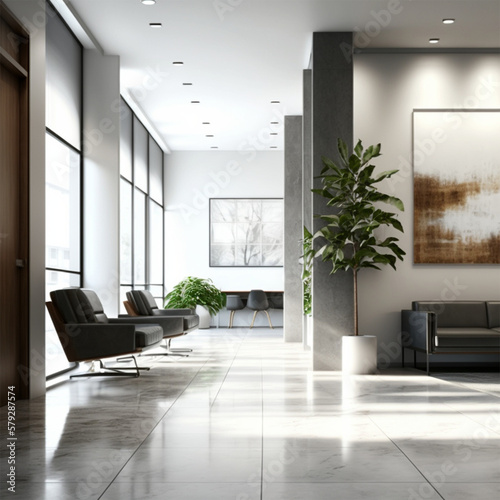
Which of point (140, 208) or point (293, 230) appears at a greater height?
point (140, 208)

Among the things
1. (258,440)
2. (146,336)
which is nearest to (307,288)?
(146,336)

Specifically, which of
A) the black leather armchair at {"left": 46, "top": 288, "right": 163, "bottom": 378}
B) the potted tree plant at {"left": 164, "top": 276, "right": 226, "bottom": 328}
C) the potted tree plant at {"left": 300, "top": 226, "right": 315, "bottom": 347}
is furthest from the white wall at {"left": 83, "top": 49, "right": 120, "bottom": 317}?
the potted tree plant at {"left": 164, "top": 276, "right": 226, "bottom": 328}

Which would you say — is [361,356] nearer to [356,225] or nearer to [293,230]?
[356,225]

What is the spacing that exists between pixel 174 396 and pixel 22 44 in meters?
2.93

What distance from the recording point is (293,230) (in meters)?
11.8

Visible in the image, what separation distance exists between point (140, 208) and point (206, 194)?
120 inches

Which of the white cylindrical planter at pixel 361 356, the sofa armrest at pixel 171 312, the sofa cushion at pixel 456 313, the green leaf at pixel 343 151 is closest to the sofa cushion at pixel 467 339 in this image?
the sofa cushion at pixel 456 313

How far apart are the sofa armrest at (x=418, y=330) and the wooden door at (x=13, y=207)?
3.72m

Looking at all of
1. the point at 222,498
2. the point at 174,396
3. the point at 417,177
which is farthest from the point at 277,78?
the point at 222,498

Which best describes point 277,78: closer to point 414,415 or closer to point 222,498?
point 414,415

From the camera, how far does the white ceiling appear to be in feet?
22.9

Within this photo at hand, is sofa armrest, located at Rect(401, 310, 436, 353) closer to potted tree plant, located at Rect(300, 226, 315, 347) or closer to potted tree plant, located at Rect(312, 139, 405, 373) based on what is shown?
potted tree plant, located at Rect(312, 139, 405, 373)

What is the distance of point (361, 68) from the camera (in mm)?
7988

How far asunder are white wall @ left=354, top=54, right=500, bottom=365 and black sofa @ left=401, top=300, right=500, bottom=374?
187mm
